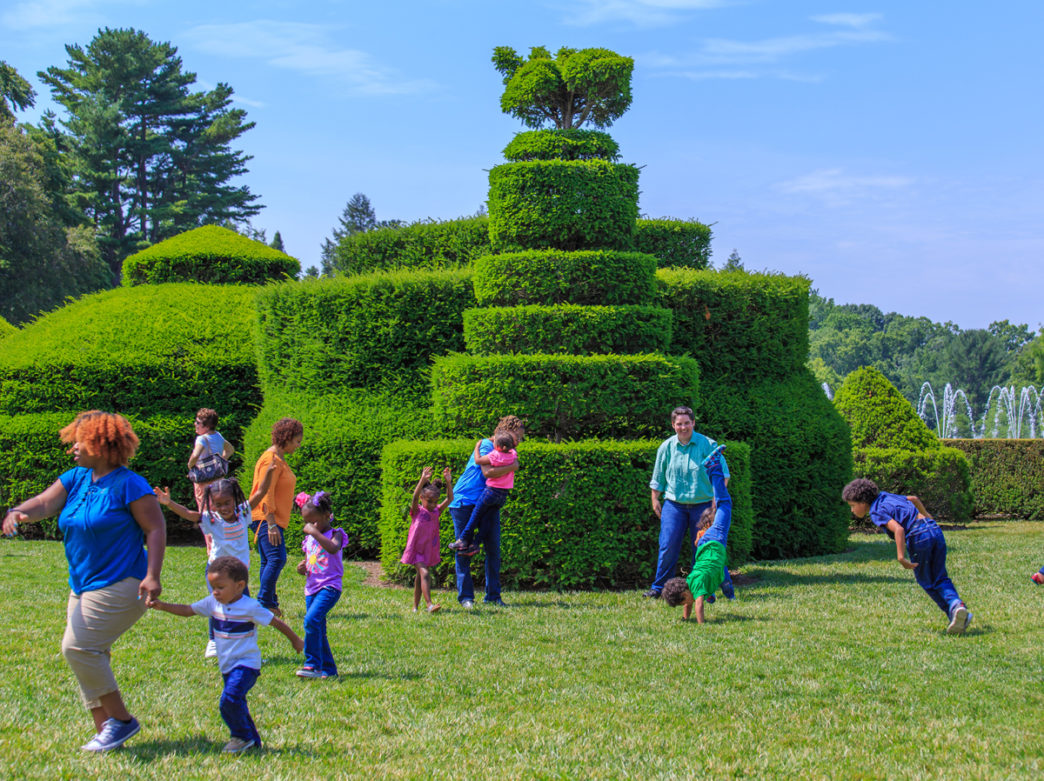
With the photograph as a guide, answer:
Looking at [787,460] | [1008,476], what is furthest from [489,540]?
[1008,476]

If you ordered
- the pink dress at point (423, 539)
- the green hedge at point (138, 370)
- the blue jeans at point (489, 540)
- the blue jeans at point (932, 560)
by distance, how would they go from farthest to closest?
the green hedge at point (138, 370), the blue jeans at point (489, 540), the pink dress at point (423, 539), the blue jeans at point (932, 560)

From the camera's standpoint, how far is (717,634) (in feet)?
23.3

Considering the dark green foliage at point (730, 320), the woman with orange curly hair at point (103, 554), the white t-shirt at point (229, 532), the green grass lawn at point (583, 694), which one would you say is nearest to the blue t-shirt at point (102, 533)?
the woman with orange curly hair at point (103, 554)

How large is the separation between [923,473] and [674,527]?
10.5 m

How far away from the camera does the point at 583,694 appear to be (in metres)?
5.39

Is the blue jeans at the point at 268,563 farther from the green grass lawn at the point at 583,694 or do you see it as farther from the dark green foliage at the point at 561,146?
the dark green foliage at the point at 561,146

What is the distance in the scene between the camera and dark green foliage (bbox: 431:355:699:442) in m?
10.3

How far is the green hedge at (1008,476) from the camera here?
19812mm

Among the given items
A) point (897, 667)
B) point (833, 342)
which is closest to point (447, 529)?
point (897, 667)

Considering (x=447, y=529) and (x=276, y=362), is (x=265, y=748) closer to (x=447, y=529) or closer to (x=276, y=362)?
(x=447, y=529)

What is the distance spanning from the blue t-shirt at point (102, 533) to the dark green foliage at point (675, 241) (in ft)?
41.0

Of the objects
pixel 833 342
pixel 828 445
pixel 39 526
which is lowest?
pixel 39 526

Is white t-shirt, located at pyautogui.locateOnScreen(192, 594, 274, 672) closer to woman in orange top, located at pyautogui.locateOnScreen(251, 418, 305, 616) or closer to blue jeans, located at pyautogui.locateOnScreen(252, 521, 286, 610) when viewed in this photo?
woman in orange top, located at pyautogui.locateOnScreen(251, 418, 305, 616)

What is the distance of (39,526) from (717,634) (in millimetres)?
12272
